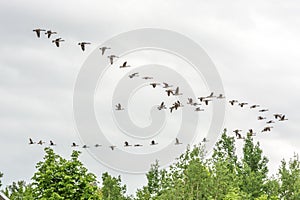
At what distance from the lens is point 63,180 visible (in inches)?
1991

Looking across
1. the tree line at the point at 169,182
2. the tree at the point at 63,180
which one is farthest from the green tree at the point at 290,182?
Result: the tree at the point at 63,180

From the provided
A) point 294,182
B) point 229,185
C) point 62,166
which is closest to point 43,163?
point 62,166

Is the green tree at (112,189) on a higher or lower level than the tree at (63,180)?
higher

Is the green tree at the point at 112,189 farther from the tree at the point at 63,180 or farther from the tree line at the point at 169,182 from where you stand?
the tree at the point at 63,180

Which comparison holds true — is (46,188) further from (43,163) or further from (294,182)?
(294,182)

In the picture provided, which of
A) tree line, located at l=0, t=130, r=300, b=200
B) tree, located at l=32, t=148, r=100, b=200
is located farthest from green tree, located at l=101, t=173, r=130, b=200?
tree, located at l=32, t=148, r=100, b=200

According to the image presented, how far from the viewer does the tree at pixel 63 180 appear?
50062mm

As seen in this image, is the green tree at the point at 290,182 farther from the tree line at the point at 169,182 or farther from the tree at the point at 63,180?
the tree at the point at 63,180

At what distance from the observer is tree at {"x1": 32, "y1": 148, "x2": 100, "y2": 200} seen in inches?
1971

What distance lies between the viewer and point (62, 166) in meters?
51.2

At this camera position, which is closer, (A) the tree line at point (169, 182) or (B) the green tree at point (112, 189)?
(A) the tree line at point (169, 182)

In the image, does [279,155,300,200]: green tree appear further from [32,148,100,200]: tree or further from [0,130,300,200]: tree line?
[32,148,100,200]: tree

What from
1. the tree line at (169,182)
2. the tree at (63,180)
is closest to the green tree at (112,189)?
the tree line at (169,182)

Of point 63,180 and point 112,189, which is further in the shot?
point 112,189
